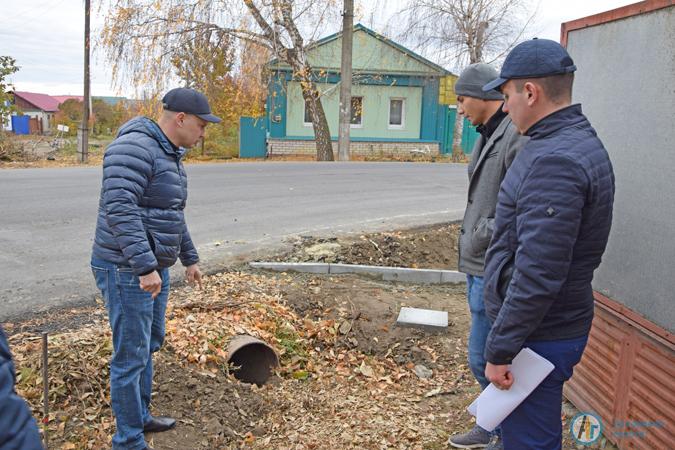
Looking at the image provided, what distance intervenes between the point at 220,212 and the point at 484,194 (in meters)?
7.05

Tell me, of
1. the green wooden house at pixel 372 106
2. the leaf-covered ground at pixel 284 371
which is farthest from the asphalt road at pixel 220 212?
the green wooden house at pixel 372 106

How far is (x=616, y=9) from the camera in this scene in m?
3.35

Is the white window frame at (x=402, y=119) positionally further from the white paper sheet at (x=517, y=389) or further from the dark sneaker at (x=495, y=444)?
the white paper sheet at (x=517, y=389)

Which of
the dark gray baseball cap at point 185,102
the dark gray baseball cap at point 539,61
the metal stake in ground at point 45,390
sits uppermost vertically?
the dark gray baseball cap at point 539,61

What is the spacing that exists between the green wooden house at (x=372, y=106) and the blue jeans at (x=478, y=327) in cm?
2251

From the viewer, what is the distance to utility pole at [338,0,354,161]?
2084 cm

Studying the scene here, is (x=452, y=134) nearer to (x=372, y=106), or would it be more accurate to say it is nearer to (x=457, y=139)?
(x=457, y=139)

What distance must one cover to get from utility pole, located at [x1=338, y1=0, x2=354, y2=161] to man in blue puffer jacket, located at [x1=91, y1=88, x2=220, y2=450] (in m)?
18.7

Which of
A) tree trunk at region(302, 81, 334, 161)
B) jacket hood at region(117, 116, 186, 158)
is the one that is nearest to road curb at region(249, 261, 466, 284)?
jacket hood at region(117, 116, 186, 158)

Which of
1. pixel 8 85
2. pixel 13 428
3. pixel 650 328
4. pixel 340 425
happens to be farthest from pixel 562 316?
pixel 8 85

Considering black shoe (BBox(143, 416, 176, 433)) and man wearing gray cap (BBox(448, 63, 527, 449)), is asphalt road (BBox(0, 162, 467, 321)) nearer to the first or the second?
black shoe (BBox(143, 416, 176, 433))

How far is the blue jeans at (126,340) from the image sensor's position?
3.11m

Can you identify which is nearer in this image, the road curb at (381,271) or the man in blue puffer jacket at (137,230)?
the man in blue puffer jacket at (137,230)

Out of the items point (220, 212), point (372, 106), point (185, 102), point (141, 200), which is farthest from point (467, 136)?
point (141, 200)
